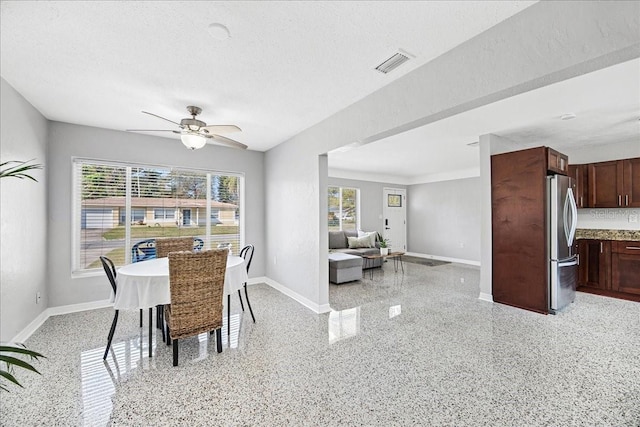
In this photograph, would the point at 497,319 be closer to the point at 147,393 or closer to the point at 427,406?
the point at 427,406

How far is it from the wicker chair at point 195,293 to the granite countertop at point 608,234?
6021 millimetres

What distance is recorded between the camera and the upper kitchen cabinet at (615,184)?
177 inches

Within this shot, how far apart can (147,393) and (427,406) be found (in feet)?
6.67

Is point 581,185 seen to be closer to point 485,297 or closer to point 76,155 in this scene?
point 485,297

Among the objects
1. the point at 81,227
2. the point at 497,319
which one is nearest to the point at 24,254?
the point at 81,227

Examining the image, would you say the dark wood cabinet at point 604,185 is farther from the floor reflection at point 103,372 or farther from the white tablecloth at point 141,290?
the floor reflection at point 103,372

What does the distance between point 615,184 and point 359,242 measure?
4.71 metres

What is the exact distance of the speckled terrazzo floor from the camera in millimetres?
1831

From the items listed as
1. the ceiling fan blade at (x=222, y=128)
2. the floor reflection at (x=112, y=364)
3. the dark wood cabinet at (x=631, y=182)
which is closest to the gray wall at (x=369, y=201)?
the ceiling fan blade at (x=222, y=128)

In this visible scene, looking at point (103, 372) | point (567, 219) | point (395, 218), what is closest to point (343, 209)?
point (395, 218)

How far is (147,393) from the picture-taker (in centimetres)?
206

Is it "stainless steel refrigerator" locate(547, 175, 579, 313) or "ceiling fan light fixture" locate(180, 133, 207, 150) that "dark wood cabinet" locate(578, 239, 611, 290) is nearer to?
"stainless steel refrigerator" locate(547, 175, 579, 313)

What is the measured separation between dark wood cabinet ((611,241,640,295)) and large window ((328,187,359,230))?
5.16 meters

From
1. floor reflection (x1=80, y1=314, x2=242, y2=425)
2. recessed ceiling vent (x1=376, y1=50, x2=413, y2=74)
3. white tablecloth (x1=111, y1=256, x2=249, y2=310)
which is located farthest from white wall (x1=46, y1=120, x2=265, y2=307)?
recessed ceiling vent (x1=376, y1=50, x2=413, y2=74)
